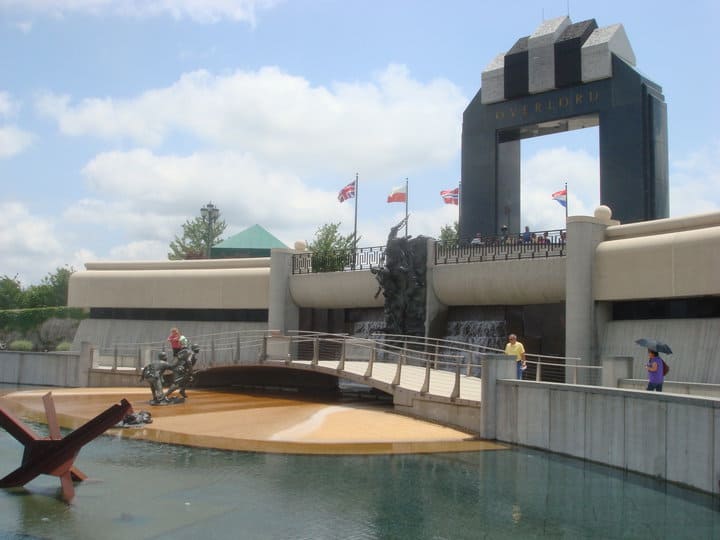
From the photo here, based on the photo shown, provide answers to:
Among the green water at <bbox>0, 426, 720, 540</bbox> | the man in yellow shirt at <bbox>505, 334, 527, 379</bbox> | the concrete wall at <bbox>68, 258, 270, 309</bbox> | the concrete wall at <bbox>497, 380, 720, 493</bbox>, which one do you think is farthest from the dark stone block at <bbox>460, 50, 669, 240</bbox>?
the green water at <bbox>0, 426, 720, 540</bbox>

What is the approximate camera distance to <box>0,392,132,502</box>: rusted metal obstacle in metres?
11.6

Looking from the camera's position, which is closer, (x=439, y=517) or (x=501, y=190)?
(x=439, y=517)

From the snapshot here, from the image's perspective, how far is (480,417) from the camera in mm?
17484

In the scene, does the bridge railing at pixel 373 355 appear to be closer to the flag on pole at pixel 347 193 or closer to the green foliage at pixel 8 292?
the flag on pole at pixel 347 193

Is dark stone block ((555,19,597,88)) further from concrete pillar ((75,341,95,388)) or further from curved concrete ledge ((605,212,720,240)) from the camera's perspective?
concrete pillar ((75,341,95,388))

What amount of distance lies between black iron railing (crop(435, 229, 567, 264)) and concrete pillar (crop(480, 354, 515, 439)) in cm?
900

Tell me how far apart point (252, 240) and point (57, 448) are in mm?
42020

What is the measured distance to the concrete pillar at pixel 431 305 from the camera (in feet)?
93.0

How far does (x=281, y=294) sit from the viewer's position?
33.4 m

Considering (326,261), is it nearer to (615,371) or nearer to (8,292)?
(615,371)

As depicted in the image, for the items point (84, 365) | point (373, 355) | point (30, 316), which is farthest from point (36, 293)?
point (373, 355)

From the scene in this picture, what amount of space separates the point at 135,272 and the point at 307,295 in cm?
1059

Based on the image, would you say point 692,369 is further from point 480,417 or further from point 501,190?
point 501,190

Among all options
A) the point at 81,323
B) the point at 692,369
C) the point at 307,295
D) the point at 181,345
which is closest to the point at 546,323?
the point at 692,369
